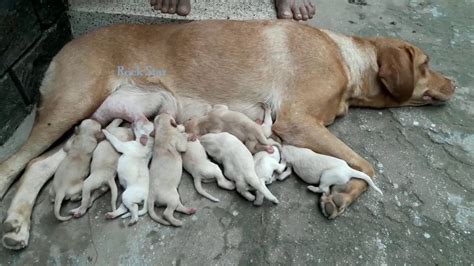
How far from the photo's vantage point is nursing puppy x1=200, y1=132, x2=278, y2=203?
102 inches

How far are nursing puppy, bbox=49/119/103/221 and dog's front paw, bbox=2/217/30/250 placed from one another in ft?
0.66

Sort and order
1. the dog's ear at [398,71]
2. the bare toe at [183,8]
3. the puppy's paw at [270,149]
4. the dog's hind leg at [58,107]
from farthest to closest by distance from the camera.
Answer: the bare toe at [183,8] → the dog's ear at [398,71] → the dog's hind leg at [58,107] → the puppy's paw at [270,149]

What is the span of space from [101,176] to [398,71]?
7.19 ft

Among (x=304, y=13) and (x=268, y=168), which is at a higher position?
(x=304, y=13)

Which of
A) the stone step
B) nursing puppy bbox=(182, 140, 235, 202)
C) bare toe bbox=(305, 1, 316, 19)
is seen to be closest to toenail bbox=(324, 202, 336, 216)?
nursing puppy bbox=(182, 140, 235, 202)

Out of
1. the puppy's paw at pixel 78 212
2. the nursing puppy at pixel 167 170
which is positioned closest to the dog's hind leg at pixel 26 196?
the puppy's paw at pixel 78 212

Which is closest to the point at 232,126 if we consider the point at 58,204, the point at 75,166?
the point at 75,166

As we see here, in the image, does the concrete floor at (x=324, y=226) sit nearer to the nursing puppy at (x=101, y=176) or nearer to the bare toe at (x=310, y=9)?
the nursing puppy at (x=101, y=176)

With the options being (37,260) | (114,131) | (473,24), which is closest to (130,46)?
(114,131)

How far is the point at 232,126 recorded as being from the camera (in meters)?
2.92

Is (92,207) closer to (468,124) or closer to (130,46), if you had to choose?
(130,46)

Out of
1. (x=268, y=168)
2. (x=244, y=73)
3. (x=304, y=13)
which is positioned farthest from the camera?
(x=304, y=13)

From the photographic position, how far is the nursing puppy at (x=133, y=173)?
8.33 feet

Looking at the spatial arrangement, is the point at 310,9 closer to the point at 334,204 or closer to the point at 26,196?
the point at 334,204
